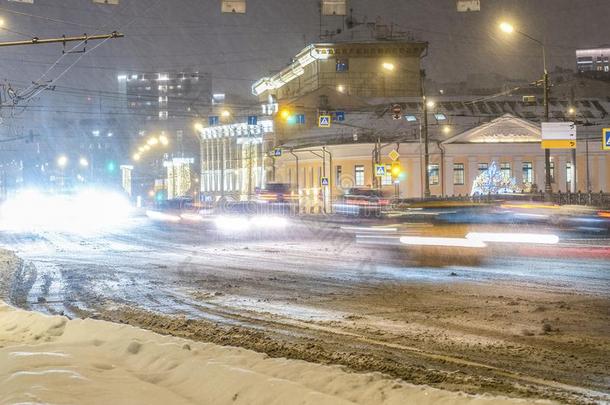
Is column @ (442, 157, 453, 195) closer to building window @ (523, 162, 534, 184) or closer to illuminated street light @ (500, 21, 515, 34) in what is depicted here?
building window @ (523, 162, 534, 184)

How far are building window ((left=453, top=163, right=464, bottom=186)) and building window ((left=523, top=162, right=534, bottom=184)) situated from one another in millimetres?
5395

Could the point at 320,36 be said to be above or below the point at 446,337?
above

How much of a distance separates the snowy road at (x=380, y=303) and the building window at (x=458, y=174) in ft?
135

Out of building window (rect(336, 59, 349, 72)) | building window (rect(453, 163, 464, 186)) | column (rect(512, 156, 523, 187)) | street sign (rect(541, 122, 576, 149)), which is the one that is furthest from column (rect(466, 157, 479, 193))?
street sign (rect(541, 122, 576, 149))

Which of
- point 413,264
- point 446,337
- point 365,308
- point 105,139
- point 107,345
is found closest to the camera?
point 107,345

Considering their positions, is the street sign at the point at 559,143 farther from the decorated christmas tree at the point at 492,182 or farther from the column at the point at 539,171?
the column at the point at 539,171

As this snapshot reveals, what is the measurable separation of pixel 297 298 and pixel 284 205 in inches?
1673

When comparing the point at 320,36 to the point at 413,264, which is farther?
the point at 320,36

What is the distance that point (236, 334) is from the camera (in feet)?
34.8

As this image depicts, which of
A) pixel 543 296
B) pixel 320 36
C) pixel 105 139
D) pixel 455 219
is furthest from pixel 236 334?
pixel 105 139

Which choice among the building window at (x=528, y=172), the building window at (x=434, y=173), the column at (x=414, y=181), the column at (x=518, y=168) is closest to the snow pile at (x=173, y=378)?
the column at (x=414, y=181)

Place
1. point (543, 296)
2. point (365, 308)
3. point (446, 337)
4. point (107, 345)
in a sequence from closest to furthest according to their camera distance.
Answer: point (107, 345)
point (446, 337)
point (365, 308)
point (543, 296)

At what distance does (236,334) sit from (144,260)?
1395cm

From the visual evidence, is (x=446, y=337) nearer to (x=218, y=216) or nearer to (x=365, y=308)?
(x=365, y=308)
